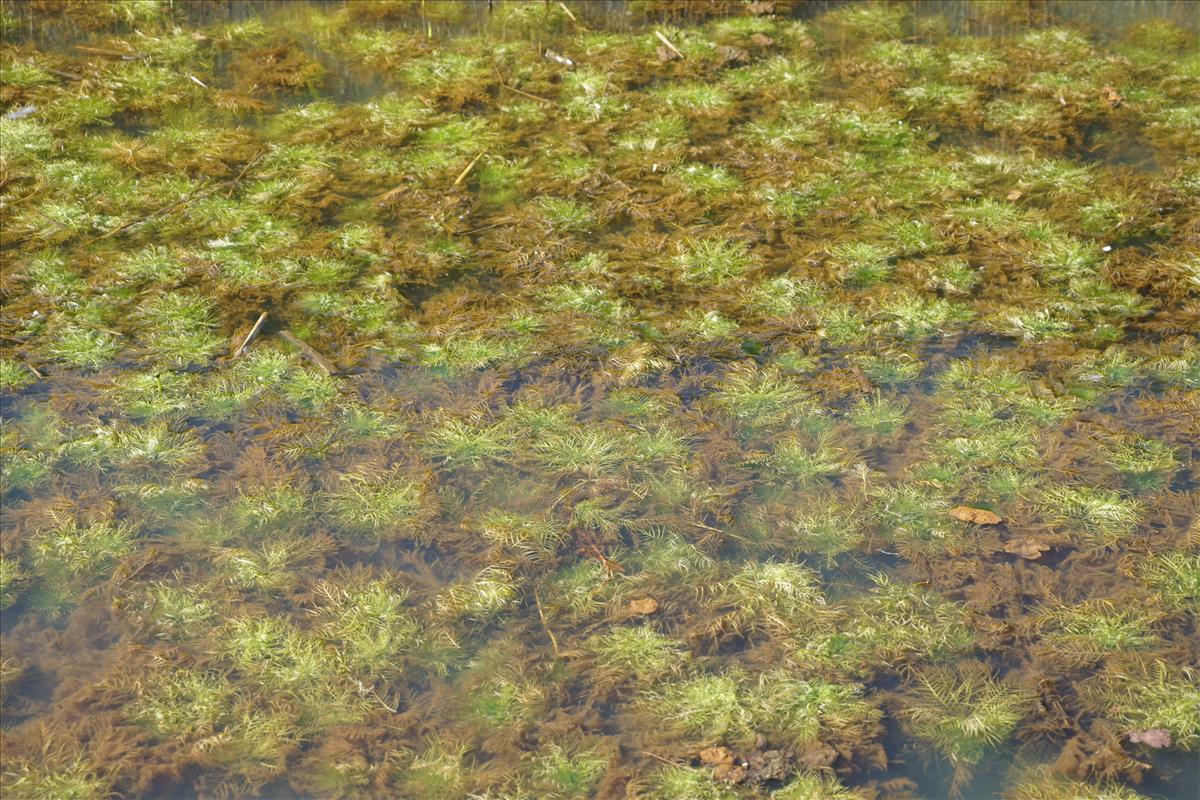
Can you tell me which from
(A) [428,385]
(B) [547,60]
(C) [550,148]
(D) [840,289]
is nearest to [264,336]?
(A) [428,385]

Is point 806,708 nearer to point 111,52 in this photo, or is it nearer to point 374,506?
point 374,506

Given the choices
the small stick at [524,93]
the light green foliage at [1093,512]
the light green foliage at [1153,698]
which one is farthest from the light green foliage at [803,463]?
the small stick at [524,93]

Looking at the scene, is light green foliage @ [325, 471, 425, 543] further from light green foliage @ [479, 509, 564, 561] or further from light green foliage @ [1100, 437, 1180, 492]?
light green foliage @ [1100, 437, 1180, 492]

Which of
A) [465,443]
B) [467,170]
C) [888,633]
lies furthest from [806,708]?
[467,170]

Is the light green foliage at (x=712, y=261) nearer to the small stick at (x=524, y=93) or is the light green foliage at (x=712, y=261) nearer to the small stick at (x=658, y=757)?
the small stick at (x=524, y=93)

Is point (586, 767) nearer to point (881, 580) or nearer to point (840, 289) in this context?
point (881, 580)

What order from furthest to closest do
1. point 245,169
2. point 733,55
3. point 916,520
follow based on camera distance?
point 733,55, point 245,169, point 916,520
